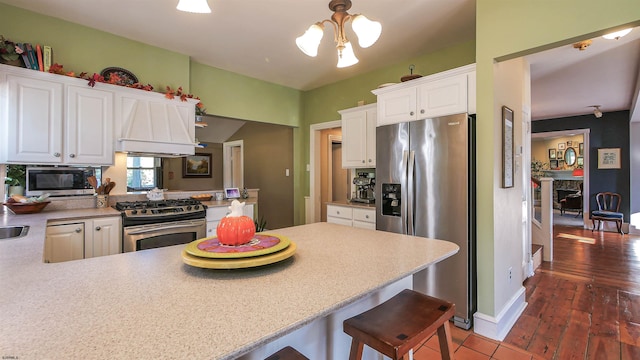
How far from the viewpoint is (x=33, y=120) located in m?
2.52

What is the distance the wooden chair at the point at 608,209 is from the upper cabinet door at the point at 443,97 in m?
5.78

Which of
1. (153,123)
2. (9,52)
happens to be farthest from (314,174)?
(9,52)

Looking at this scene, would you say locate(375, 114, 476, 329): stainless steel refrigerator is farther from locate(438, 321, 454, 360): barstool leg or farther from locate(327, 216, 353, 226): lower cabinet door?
locate(438, 321, 454, 360): barstool leg

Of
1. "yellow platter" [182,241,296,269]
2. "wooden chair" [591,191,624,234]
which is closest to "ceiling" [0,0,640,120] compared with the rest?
"yellow platter" [182,241,296,269]

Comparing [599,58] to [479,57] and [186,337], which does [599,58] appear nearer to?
[479,57]

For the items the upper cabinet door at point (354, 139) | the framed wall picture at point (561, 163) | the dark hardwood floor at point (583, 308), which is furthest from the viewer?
the framed wall picture at point (561, 163)

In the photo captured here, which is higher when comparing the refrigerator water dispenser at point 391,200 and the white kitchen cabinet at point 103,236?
the refrigerator water dispenser at point 391,200

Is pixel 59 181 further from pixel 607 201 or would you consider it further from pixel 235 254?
pixel 607 201

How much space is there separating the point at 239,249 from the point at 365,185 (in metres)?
2.87

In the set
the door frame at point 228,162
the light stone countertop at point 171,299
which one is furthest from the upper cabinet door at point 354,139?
the door frame at point 228,162

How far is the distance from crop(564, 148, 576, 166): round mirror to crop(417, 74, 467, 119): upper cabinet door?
9733 millimetres

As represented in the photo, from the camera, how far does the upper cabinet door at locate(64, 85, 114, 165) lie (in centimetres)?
269

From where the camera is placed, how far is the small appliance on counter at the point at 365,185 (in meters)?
3.76

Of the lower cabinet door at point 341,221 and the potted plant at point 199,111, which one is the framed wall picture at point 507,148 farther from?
the potted plant at point 199,111
